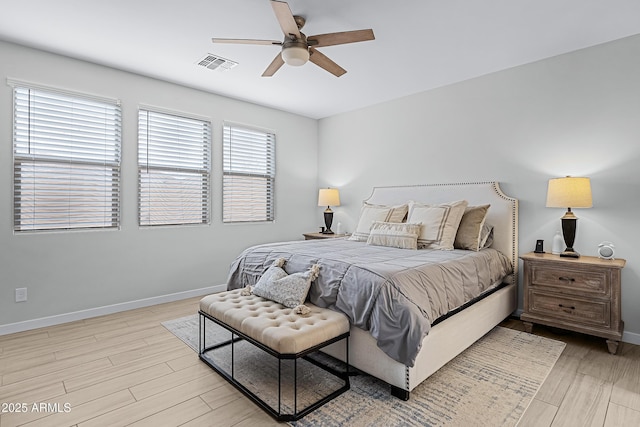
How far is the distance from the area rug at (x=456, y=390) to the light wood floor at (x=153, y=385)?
11cm

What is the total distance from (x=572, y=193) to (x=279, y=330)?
8.85ft

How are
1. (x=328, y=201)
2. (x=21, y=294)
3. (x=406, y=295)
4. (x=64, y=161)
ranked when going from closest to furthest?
(x=406, y=295)
(x=21, y=294)
(x=64, y=161)
(x=328, y=201)

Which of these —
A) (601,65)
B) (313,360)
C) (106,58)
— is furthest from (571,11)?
(106,58)

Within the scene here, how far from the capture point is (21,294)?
3.00m

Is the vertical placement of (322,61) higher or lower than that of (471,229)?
higher

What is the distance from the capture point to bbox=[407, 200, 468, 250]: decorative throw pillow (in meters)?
3.21

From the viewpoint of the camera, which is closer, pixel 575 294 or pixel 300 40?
pixel 300 40

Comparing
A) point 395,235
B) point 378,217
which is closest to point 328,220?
point 378,217

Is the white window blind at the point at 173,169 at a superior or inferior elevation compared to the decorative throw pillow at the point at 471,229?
superior

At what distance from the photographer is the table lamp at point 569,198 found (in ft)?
9.01

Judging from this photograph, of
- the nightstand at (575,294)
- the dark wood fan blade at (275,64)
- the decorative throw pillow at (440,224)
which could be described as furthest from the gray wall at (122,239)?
the nightstand at (575,294)

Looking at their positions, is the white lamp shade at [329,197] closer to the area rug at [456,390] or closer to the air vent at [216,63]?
the air vent at [216,63]

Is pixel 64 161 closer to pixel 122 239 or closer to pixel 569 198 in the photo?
pixel 122 239

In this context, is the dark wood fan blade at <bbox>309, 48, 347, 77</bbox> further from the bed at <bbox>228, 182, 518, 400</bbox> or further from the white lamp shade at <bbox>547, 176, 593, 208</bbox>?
the white lamp shade at <bbox>547, 176, 593, 208</bbox>
